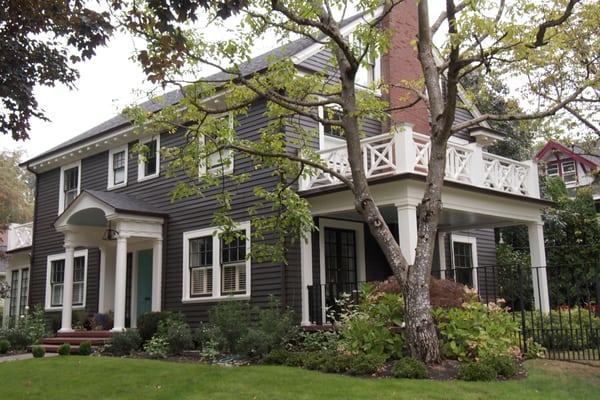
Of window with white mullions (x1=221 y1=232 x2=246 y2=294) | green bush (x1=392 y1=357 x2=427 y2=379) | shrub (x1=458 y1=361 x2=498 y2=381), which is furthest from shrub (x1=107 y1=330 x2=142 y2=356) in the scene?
shrub (x1=458 y1=361 x2=498 y2=381)

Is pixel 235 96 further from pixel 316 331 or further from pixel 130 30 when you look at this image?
pixel 316 331

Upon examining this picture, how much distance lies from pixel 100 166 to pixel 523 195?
12.8 m

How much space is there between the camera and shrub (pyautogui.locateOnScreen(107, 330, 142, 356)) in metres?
14.5

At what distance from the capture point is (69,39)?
9.25 m

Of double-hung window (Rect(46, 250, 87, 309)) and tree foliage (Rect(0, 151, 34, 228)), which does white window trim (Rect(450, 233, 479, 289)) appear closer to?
double-hung window (Rect(46, 250, 87, 309))

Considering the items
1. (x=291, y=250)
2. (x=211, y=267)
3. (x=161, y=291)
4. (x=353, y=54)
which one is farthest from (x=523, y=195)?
(x=161, y=291)

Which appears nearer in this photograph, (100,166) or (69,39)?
(69,39)

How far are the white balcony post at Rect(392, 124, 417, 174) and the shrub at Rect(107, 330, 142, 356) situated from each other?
23.7ft

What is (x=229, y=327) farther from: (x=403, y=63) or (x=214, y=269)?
(x=403, y=63)

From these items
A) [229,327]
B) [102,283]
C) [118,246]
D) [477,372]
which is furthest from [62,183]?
[477,372]

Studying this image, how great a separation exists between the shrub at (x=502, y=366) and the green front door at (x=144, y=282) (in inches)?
450

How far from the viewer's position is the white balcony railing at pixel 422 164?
41.5 ft

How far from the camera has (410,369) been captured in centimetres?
916

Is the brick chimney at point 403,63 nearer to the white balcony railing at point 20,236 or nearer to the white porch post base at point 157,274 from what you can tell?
the white porch post base at point 157,274
